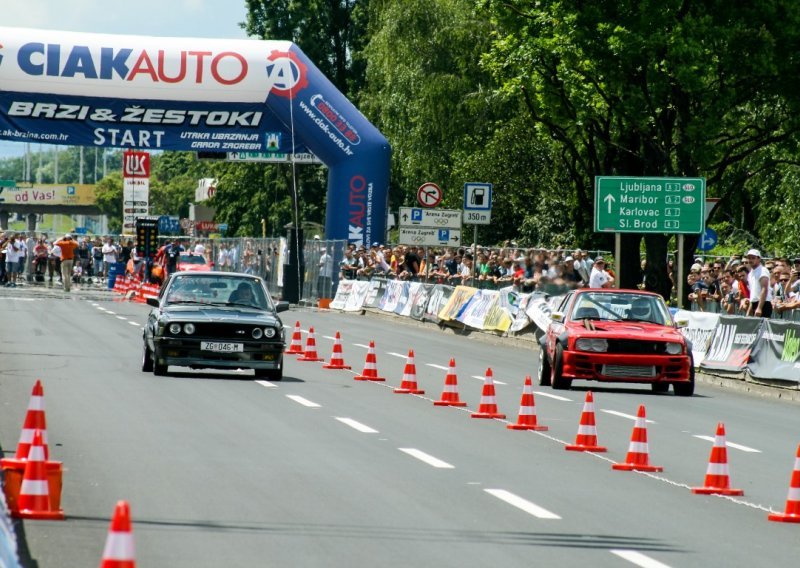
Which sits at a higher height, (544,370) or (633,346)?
(633,346)

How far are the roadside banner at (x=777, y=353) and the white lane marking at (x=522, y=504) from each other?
11.9 meters

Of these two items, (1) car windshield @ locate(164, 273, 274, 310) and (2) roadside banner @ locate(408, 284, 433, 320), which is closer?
(1) car windshield @ locate(164, 273, 274, 310)

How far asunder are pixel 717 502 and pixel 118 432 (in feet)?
17.2

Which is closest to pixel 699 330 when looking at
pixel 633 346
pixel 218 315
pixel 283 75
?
pixel 633 346

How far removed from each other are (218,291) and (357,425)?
21.5 ft

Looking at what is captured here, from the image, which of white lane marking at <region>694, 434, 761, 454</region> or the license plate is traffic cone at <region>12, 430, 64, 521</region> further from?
the license plate

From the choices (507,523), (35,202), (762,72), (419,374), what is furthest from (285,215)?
(35,202)

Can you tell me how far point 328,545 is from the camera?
27.5 ft

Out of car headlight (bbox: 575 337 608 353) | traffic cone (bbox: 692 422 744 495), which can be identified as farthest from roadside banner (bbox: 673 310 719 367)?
traffic cone (bbox: 692 422 744 495)

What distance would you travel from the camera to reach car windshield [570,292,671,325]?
21.5 metres

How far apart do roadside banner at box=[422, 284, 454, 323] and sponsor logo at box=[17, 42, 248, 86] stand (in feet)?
25.3

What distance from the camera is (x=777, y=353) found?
22281mm

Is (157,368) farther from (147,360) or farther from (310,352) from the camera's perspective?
(310,352)

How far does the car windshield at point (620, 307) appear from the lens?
70.6ft
